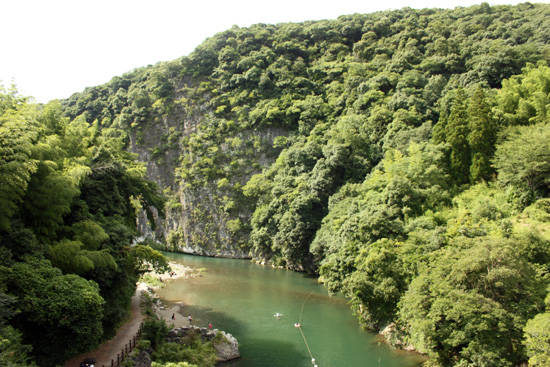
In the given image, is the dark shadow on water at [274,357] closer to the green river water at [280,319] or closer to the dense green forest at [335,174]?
the green river water at [280,319]

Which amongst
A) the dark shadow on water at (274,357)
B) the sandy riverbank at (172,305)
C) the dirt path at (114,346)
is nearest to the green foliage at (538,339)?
the dark shadow on water at (274,357)

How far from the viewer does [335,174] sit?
4603cm

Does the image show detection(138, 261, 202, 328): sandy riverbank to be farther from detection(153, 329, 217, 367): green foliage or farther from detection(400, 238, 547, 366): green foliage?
detection(400, 238, 547, 366): green foliage

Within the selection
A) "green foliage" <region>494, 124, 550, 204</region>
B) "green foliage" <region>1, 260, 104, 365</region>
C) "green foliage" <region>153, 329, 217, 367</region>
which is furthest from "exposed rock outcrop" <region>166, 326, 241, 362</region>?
"green foliage" <region>494, 124, 550, 204</region>

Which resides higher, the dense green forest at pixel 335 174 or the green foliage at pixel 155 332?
the dense green forest at pixel 335 174

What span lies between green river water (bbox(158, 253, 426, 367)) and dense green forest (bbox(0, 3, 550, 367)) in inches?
88.3

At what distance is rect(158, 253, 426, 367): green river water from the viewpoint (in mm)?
21641

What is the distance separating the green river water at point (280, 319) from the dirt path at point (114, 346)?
528 cm

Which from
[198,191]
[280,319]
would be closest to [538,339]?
[280,319]

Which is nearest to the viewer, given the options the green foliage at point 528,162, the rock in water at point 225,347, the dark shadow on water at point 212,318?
the rock in water at point 225,347

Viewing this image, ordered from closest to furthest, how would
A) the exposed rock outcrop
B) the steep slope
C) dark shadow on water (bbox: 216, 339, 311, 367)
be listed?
1. dark shadow on water (bbox: 216, 339, 311, 367)
2. the exposed rock outcrop
3. the steep slope

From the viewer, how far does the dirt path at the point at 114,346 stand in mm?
16703

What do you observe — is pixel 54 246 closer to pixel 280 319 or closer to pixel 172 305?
pixel 172 305

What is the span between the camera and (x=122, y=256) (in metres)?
20.3
